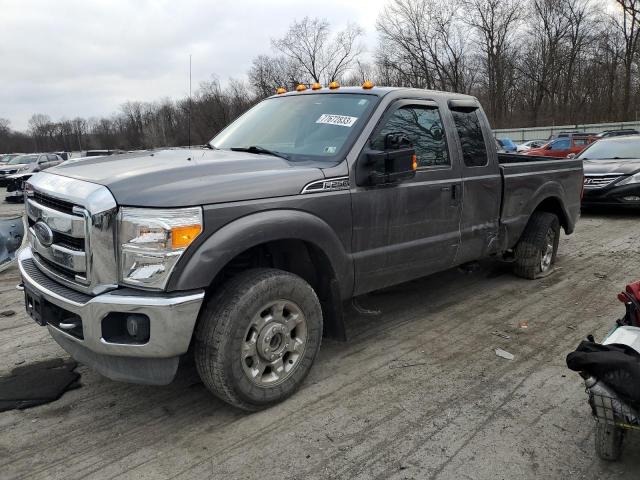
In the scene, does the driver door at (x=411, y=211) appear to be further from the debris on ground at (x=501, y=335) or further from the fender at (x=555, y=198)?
the fender at (x=555, y=198)

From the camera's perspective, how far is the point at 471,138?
4680mm

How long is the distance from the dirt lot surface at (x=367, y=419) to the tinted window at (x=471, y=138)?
4.85 ft

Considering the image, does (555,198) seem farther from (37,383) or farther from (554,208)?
(37,383)

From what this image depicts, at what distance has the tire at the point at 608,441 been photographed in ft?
8.40

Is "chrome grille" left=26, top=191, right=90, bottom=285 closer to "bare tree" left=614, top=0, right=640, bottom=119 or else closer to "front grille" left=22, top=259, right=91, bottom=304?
"front grille" left=22, top=259, right=91, bottom=304

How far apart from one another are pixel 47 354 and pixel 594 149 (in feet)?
37.6

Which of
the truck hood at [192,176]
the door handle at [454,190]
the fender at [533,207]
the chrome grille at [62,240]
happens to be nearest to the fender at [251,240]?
the truck hood at [192,176]

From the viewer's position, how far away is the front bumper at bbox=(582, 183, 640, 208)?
9.72m

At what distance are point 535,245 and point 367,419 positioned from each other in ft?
11.6

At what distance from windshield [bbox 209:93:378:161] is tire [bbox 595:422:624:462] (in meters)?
2.24

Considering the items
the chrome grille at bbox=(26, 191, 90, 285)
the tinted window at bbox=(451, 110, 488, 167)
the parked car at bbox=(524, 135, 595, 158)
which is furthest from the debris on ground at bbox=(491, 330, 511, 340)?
the parked car at bbox=(524, 135, 595, 158)

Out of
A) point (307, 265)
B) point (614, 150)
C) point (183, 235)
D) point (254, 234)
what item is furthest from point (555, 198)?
point (614, 150)

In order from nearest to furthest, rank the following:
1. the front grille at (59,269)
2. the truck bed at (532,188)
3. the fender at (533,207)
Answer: the front grille at (59,269), the truck bed at (532,188), the fender at (533,207)

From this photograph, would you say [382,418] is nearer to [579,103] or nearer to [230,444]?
[230,444]
